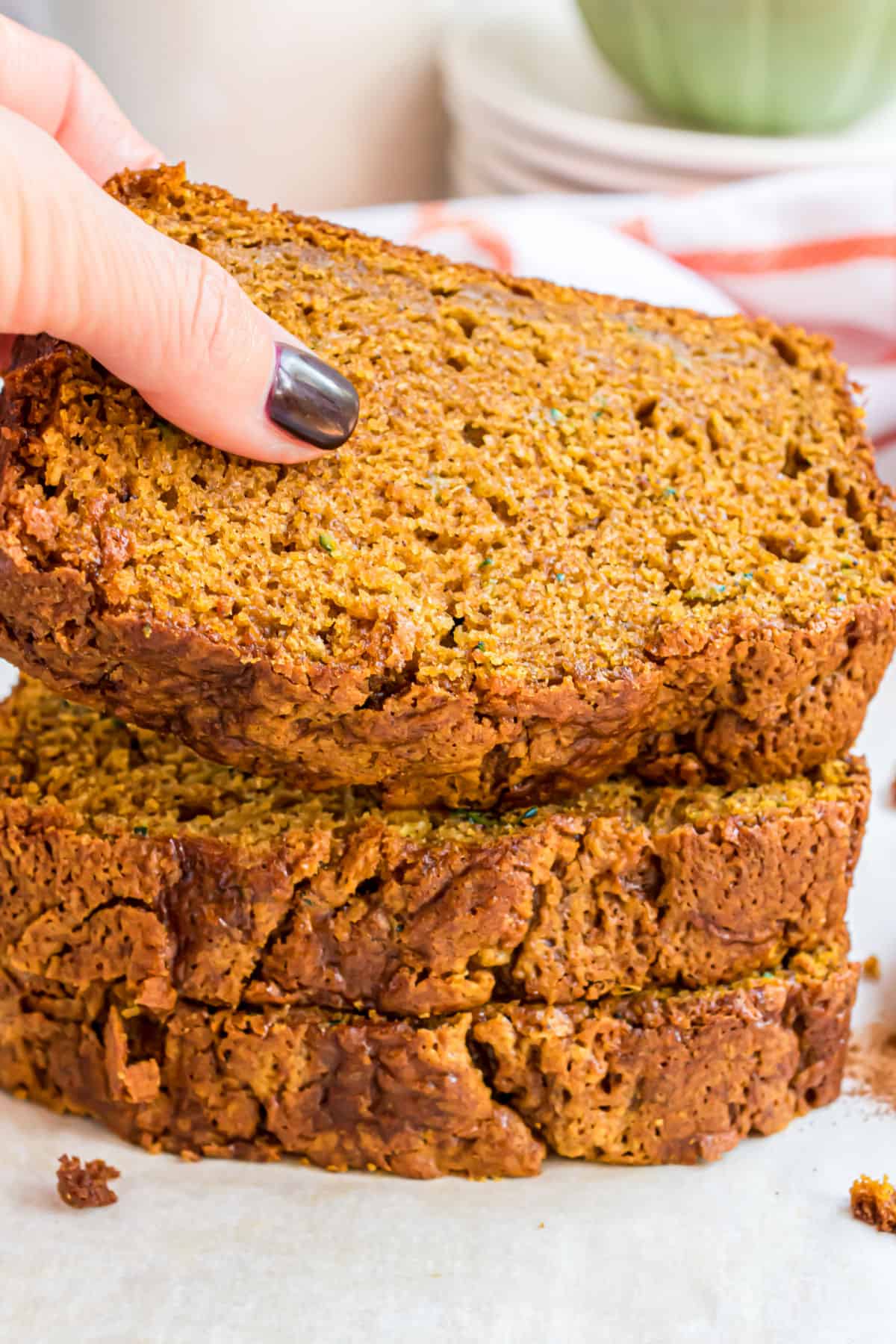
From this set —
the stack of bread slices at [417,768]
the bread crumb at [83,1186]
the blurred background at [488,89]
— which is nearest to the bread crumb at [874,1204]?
the stack of bread slices at [417,768]

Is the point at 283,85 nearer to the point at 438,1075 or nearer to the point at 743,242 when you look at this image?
the point at 743,242

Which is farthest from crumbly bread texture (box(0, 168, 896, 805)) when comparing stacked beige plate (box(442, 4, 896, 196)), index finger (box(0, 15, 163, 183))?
stacked beige plate (box(442, 4, 896, 196))

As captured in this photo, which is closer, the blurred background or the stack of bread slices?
the stack of bread slices

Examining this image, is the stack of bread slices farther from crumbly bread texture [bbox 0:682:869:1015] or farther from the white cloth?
the white cloth

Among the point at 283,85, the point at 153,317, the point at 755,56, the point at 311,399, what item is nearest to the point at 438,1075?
the point at 311,399

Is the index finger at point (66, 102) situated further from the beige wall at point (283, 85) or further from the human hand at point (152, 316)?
the beige wall at point (283, 85)
